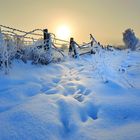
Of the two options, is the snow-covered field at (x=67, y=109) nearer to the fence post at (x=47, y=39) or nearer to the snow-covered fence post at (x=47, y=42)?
the snow-covered fence post at (x=47, y=42)

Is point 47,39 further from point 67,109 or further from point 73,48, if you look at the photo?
point 67,109

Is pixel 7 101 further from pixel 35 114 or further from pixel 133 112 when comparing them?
pixel 133 112

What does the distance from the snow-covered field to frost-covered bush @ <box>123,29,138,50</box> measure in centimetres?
6108

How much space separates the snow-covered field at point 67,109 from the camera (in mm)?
3352

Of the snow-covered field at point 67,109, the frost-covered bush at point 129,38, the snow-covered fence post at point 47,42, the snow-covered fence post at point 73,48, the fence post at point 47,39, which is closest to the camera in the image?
the snow-covered field at point 67,109

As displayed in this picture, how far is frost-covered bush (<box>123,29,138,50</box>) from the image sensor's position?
215 feet

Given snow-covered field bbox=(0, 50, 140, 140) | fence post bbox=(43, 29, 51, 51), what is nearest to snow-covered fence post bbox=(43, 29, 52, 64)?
fence post bbox=(43, 29, 51, 51)

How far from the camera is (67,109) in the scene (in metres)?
4.18

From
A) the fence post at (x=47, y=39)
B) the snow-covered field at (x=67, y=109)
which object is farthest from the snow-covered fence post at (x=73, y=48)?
the snow-covered field at (x=67, y=109)

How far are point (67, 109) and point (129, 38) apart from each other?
64006 mm

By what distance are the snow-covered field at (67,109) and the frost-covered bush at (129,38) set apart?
6108 centimetres

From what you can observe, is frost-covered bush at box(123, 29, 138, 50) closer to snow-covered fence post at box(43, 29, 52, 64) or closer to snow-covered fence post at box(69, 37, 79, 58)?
snow-covered fence post at box(69, 37, 79, 58)

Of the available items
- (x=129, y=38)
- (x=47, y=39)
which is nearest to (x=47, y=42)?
(x=47, y=39)

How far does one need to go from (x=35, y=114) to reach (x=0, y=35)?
3443 mm
